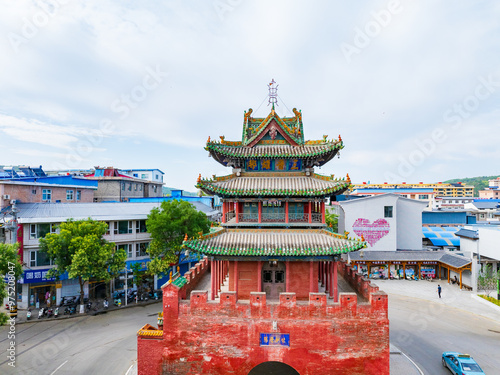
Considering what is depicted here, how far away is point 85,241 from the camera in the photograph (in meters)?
27.6

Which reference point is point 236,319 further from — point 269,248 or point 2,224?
point 2,224

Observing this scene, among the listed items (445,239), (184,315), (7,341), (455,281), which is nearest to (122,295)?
(7,341)

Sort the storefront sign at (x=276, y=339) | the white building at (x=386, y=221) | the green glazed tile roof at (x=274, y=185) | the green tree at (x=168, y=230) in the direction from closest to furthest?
the storefront sign at (x=276, y=339), the green glazed tile roof at (x=274, y=185), the green tree at (x=168, y=230), the white building at (x=386, y=221)

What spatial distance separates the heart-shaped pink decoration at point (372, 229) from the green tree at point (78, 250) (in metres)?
36.1

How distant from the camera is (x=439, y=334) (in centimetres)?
2569

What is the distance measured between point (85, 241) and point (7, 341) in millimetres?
9458

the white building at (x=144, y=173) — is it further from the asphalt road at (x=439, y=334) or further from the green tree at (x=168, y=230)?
the asphalt road at (x=439, y=334)

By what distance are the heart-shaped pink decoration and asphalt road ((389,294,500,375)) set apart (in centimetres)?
1339

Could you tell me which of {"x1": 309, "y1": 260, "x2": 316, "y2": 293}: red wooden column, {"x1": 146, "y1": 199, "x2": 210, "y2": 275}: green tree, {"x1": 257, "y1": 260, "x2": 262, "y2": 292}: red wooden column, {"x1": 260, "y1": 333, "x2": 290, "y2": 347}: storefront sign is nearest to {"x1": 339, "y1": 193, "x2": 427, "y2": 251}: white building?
{"x1": 146, "y1": 199, "x2": 210, "y2": 275}: green tree

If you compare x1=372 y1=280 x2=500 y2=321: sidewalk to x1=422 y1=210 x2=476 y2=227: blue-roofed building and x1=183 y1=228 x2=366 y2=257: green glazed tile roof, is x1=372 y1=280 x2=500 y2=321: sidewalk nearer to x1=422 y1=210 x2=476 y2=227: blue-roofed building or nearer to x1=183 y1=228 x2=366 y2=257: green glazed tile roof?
x1=422 y1=210 x2=476 y2=227: blue-roofed building

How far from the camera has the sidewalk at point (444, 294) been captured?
3155cm

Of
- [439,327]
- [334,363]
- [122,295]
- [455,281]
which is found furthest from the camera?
[455,281]

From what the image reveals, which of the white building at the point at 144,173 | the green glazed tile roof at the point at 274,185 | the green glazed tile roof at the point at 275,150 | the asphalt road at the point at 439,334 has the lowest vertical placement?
the asphalt road at the point at 439,334

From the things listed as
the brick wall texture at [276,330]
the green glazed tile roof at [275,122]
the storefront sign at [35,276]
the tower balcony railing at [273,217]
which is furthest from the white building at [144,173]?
the brick wall texture at [276,330]
